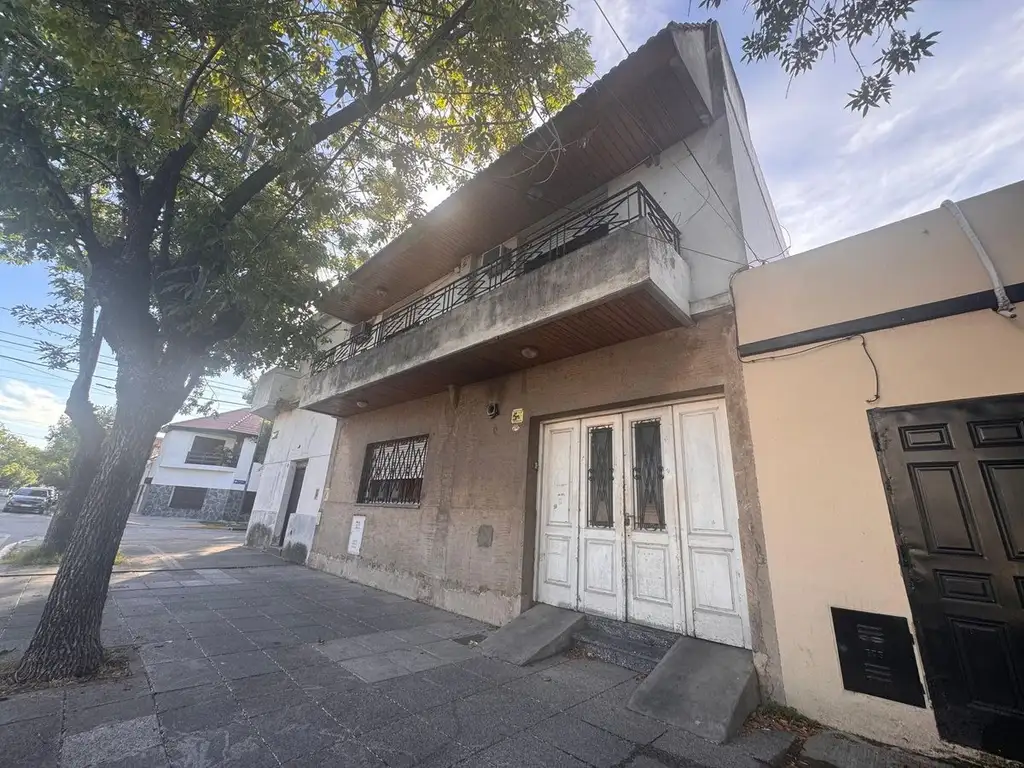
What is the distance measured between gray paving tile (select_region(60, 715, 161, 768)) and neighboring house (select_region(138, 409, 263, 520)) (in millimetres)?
30346

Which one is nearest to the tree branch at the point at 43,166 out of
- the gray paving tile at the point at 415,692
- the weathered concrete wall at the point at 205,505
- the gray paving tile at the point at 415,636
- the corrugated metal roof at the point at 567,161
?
the corrugated metal roof at the point at 567,161

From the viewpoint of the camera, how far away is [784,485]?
380 cm

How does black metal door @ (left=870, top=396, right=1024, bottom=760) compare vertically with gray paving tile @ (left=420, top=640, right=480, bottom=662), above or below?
above

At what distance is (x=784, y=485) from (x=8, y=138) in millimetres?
7978

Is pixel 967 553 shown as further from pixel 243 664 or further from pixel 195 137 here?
pixel 195 137

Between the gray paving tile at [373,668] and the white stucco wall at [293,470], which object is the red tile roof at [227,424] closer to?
the white stucco wall at [293,470]

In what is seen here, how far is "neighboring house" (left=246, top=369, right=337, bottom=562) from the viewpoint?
1093 centimetres

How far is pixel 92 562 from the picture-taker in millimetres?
3703

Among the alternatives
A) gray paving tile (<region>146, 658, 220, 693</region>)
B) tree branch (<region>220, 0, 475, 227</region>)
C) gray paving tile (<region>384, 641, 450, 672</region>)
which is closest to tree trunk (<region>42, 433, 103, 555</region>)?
gray paving tile (<region>146, 658, 220, 693</region>)

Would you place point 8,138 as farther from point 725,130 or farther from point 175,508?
point 175,508

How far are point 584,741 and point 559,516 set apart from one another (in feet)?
9.76

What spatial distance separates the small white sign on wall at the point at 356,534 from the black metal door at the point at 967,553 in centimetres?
862

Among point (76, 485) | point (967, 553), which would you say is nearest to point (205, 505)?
point (76, 485)

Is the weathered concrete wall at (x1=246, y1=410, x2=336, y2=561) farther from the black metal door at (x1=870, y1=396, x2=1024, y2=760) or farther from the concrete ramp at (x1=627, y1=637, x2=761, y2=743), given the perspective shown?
the black metal door at (x1=870, y1=396, x2=1024, y2=760)
